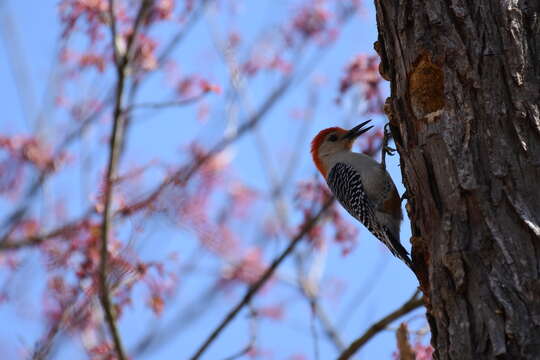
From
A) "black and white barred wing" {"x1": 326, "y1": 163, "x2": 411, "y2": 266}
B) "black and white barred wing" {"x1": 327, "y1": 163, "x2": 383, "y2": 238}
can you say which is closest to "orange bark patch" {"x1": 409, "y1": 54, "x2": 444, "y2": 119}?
"black and white barred wing" {"x1": 326, "y1": 163, "x2": 411, "y2": 266}

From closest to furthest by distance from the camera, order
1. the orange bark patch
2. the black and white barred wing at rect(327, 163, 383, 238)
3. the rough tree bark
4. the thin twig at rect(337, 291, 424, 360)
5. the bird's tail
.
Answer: the rough tree bark, the orange bark patch, the thin twig at rect(337, 291, 424, 360), the bird's tail, the black and white barred wing at rect(327, 163, 383, 238)

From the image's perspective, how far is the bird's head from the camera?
22.2 ft

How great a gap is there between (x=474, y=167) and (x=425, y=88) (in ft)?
1.97

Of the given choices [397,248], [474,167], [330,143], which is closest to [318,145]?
[330,143]

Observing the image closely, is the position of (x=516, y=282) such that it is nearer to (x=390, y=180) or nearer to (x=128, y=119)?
(x=390, y=180)

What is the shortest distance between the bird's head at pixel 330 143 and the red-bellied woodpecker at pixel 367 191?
0.01 metres

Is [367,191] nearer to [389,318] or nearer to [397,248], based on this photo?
[397,248]

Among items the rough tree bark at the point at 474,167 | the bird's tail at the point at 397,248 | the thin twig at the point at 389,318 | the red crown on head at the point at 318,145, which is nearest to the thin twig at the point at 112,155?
the thin twig at the point at 389,318

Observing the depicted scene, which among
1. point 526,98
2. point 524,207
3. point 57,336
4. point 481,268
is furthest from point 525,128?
point 57,336

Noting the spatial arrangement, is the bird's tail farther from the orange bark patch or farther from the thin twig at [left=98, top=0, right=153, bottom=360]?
the thin twig at [left=98, top=0, right=153, bottom=360]

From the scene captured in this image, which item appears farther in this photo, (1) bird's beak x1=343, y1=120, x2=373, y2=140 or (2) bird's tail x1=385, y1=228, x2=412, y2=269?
(1) bird's beak x1=343, y1=120, x2=373, y2=140

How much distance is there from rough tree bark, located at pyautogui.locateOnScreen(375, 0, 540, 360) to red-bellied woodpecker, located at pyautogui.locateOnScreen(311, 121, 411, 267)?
6.00ft

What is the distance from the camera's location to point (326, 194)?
6.74 metres

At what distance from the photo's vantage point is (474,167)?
307 cm
